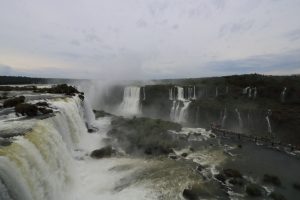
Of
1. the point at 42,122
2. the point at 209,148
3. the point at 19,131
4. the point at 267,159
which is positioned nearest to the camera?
the point at 19,131

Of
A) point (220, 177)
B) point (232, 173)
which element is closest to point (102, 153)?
point (220, 177)

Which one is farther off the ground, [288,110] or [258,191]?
[288,110]

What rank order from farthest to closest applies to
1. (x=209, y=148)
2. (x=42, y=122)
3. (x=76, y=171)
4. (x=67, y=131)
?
(x=209, y=148)
(x=67, y=131)
(x=76, y=171)
(x=42, y=122)

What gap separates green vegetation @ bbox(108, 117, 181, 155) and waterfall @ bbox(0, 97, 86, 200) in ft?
24.7

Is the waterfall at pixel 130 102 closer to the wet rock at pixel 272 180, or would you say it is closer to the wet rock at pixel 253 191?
the wet rock at pixel 272 180

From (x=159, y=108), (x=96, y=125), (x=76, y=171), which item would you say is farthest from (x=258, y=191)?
(x=159, y=108)

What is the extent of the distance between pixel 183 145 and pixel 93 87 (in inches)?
1347

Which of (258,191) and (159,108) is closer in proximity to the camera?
(258,191)

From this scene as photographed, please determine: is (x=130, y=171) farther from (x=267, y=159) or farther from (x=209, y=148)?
(x=267, y=159)

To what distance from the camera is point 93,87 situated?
5400 cm

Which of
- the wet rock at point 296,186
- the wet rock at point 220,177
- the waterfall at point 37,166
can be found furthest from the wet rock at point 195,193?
the waterfall at point 37,166

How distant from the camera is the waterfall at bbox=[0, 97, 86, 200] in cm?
858

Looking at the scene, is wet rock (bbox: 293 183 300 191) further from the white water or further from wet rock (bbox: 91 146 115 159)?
wet rock (bbox: 91 146 115 159)

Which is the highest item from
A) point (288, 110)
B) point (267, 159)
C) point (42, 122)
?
point (42, 122)
